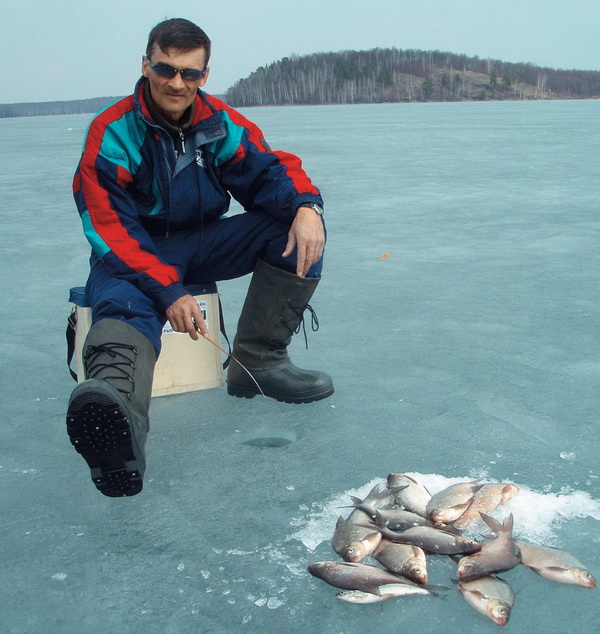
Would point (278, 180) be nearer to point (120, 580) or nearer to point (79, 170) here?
point (79, 170)

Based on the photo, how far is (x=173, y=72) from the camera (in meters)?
2.54

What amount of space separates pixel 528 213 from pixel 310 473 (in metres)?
5.28

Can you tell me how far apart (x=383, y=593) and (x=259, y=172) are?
1689 millimetres

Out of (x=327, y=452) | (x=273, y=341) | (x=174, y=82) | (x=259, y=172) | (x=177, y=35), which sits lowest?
(x=327, y=452)

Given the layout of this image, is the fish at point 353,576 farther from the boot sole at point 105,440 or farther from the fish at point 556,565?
the boot sole at point 105,440

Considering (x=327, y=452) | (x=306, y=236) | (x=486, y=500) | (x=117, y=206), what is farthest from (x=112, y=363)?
(x=486, y=500)

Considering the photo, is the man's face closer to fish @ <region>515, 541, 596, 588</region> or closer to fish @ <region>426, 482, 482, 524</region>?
fish @ <region>426, 482, 482, 524</region>

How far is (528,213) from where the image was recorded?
23.0ft

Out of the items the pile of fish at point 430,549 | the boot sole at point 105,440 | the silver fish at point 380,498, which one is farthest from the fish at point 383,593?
the boot sole at point 105,440

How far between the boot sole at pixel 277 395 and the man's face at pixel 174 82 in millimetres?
1108

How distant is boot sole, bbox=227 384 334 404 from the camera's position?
9.68 feet

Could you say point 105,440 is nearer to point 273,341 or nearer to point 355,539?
point 355,539

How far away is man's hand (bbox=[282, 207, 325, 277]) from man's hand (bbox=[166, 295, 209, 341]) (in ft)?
1.61

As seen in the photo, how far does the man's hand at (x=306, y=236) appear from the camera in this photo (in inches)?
108
